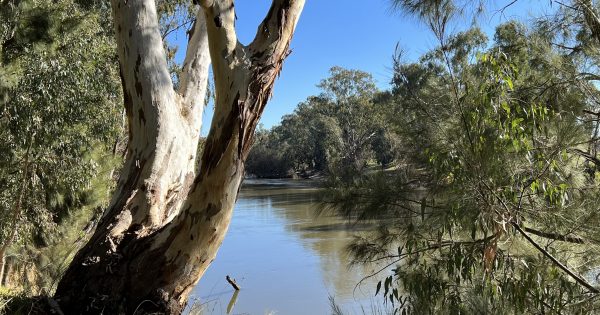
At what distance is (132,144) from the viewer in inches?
88.0

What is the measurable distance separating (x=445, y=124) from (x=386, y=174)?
1.43 ft

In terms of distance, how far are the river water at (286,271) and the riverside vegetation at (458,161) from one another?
18.7 inches

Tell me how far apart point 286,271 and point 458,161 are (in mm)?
6079

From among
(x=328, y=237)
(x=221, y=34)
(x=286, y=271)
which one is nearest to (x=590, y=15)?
(x=221, y=34)

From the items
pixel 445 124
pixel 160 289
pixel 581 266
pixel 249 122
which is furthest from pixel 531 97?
pixel 160 289

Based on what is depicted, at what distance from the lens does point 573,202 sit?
178 cm

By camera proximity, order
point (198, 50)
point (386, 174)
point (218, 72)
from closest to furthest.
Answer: point (218, 72) → point (386, 174) → point (198, 50)

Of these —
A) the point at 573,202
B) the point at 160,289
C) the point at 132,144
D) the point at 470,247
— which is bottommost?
the point at 160,289

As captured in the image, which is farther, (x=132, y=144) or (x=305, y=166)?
(x=305, y=166)

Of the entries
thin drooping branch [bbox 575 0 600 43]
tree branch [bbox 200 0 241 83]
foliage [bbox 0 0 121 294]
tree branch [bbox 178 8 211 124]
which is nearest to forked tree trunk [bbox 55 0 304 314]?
tree branch [bbox 200 0 241 83]

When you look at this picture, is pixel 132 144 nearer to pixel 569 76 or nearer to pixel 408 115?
pixel 408 115

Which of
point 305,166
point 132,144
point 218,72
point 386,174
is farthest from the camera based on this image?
point 305,166

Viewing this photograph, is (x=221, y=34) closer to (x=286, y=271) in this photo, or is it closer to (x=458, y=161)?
(x=458, y=161)

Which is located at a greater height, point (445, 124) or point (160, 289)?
point (445, 124)
